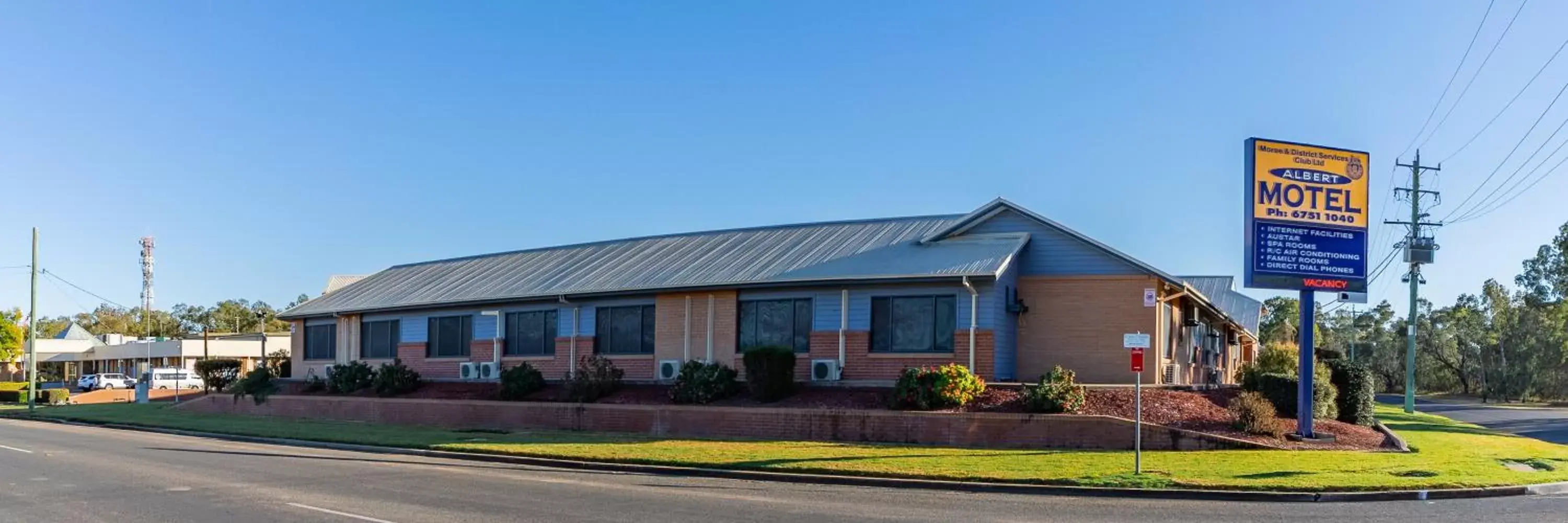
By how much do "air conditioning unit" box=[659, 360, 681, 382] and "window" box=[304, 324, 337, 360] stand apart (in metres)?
16.9

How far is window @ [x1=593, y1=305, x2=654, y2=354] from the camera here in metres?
30.6

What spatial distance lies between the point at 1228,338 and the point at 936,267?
22614 millimetres

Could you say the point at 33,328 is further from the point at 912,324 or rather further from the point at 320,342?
the point at 912,324

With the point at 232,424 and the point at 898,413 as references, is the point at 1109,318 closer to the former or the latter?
the point at 898,413

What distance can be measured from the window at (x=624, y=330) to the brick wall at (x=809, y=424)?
339 cm

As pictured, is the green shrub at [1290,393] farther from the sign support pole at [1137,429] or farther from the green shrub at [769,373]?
the green shrub at [769,373]

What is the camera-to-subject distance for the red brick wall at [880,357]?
24.9 metres

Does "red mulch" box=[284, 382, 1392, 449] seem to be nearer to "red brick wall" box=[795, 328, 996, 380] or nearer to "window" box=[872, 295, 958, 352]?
"red brick wall" box=[795, 328, 996, 380]

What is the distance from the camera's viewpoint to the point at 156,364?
284 ft

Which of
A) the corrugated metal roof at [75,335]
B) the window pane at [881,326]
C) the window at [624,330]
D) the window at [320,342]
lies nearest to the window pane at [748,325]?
the window at [624,330]

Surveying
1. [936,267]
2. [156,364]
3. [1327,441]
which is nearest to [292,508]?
[936,267]

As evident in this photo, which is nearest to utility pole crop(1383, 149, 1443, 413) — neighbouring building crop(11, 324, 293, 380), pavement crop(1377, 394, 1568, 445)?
pavement crop(1377, 394, 1568, 445)

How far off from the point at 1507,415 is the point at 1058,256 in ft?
97.7

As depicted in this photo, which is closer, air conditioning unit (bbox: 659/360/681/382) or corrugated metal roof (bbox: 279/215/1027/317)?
corrugated metal roof (bbox: 279/215/1027/317)
